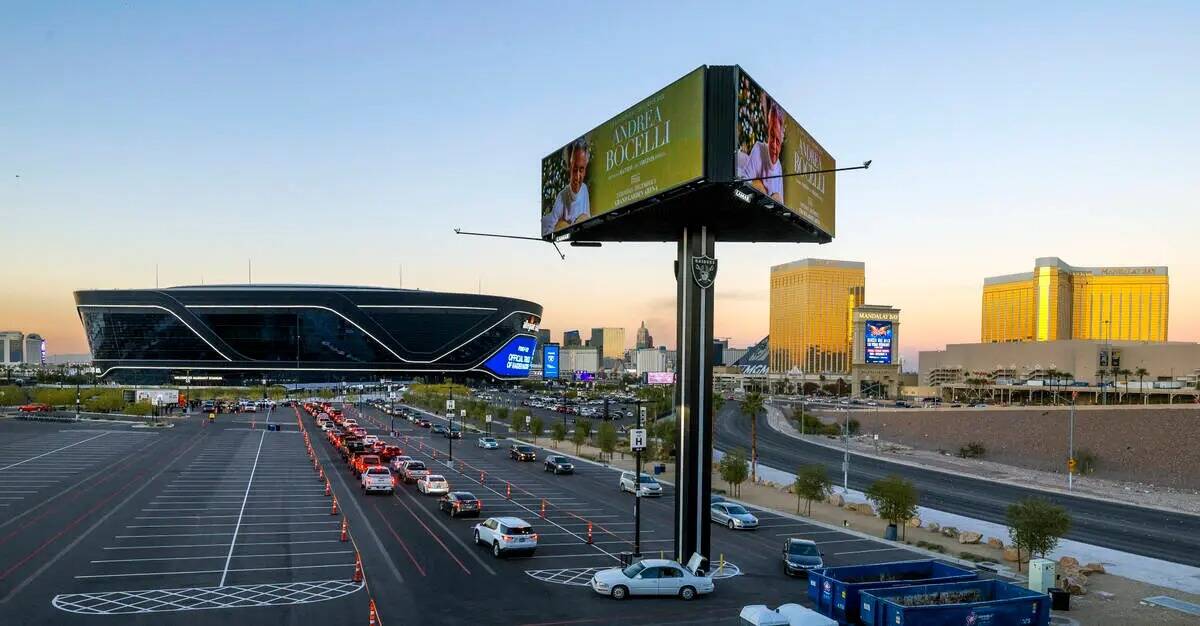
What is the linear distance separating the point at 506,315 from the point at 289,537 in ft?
468

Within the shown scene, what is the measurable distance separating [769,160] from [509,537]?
1659 cm

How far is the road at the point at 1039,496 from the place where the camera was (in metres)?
39.8

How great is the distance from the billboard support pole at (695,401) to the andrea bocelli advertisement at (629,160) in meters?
3.35

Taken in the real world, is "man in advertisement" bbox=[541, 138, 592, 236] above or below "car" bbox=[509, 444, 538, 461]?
above

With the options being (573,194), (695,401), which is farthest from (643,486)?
(573,194)

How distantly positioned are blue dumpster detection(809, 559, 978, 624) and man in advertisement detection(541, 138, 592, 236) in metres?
14.7

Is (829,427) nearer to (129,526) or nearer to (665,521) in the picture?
(665,521)

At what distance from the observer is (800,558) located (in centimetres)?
2906

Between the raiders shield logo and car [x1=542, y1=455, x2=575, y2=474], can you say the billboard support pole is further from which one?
car [x1=542, y1=455, x2=575, y2=474]

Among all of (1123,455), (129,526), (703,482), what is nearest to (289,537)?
(129,526)

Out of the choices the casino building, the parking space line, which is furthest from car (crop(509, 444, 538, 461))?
the casino building

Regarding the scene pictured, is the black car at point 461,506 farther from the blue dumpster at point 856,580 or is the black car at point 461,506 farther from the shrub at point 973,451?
the shrub at point 973,451

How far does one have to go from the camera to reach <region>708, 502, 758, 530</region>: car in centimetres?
3916

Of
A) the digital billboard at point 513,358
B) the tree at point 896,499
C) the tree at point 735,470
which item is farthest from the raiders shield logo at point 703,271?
the digital billboard at point 513,358
